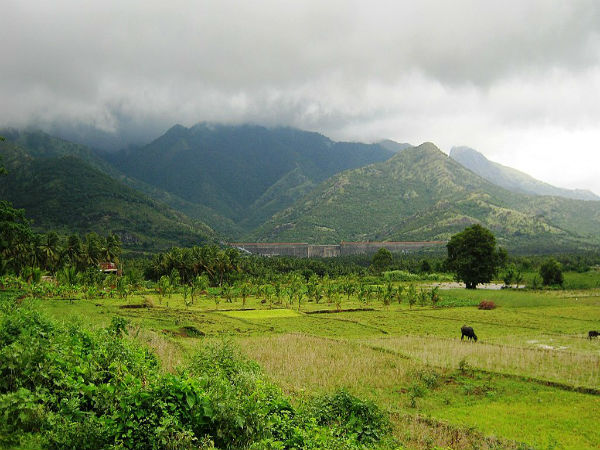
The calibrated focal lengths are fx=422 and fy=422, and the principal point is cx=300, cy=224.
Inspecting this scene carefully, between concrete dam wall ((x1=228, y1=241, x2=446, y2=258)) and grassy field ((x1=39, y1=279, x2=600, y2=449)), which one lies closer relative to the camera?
grassy field ((x1=39, y1=279, x2=600, y2=449))

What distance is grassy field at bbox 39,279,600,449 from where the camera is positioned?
1454cm

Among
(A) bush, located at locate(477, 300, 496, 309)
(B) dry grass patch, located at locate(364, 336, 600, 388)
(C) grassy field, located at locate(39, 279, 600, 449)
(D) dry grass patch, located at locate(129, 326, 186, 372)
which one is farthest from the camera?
(A) bush, located at locate(477, 300, 496, 309)

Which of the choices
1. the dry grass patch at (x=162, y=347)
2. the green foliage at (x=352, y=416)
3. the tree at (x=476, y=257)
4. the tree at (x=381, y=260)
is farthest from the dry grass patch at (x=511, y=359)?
the tree at (x=381, y=260)

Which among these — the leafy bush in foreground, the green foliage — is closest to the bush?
the green foliage

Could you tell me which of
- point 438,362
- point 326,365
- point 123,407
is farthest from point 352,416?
point 438,362

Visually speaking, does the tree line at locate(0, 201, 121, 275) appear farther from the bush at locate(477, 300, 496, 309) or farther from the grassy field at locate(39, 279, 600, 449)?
the bush at locate(477, 300, 496, 309)

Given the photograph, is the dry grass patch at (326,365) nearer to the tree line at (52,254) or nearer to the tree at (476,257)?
the tree line at (52,254)

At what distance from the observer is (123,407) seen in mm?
8352

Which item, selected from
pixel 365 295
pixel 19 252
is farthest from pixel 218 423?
pixel 19 252

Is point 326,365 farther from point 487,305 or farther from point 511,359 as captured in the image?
point 487,305

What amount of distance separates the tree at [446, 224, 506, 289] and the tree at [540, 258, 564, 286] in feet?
33.2

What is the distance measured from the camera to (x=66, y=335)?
12.9 meters

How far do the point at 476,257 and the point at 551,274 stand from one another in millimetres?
15623

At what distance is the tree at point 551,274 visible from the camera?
72.9m
